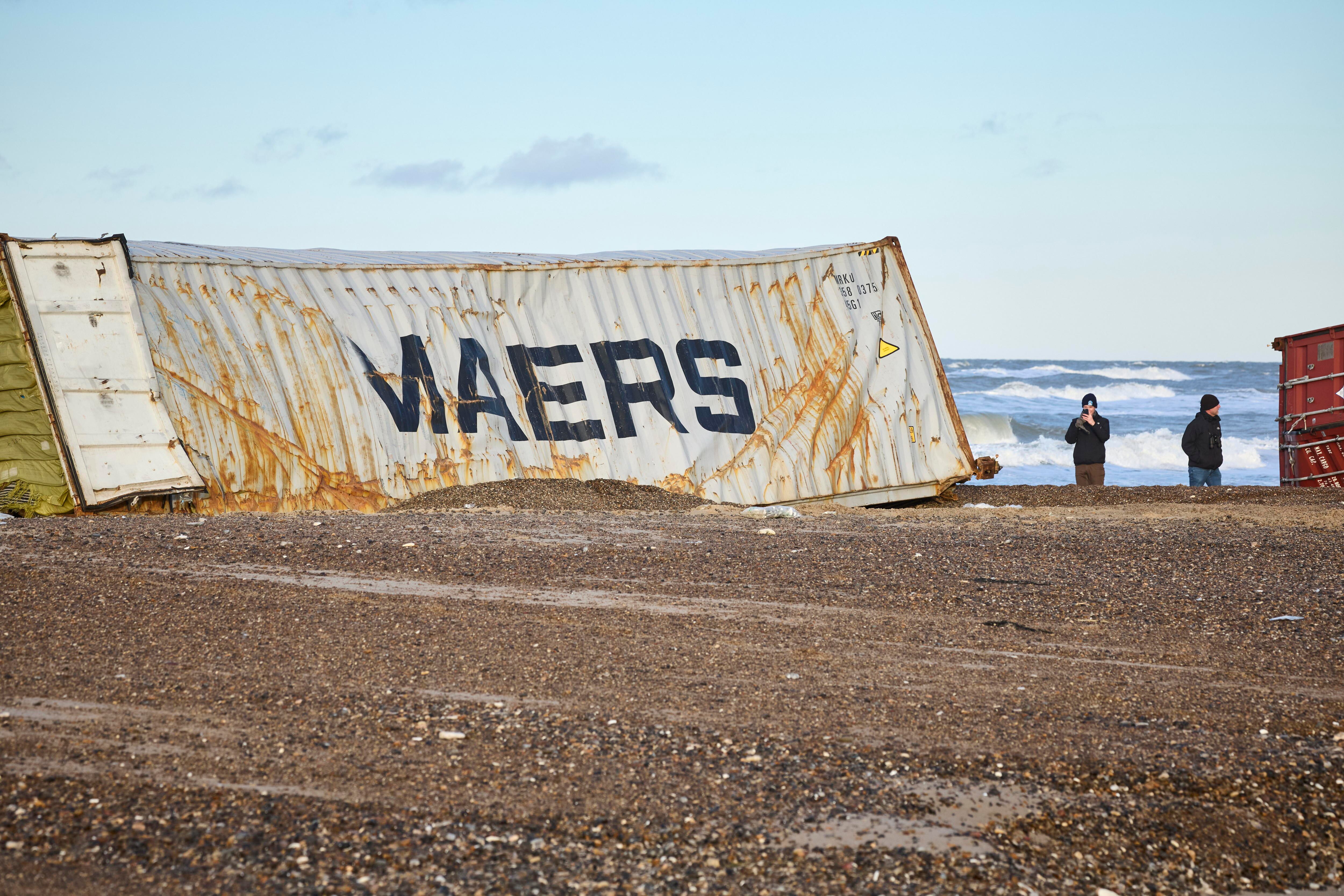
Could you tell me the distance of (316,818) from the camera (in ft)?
11.5

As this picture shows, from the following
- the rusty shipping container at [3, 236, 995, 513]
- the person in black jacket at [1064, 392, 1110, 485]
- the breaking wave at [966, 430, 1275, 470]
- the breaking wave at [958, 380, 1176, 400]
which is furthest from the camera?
the breaking wave at [958, 380, 1176, 400]

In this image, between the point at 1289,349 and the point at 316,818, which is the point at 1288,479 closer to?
the point at 1289,349

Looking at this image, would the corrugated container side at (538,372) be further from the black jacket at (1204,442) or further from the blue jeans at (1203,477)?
the blue jeans at (1203,477)

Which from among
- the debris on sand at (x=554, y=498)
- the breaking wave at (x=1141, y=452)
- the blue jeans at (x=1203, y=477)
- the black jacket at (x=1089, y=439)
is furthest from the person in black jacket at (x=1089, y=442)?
the breaking wave at (x=1141, y=452)

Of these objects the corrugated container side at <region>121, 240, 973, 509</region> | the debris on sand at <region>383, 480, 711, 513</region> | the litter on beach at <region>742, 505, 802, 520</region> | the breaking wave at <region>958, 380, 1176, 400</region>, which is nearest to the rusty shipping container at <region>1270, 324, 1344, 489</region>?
the corrugated container side at <region>121, 240, 973, 509</region>

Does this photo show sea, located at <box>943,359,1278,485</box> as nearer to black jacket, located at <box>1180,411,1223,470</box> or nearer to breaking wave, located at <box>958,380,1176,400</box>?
breaking wave, located at <box>958,380,1176,400</box>

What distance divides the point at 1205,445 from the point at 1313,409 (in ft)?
7.11

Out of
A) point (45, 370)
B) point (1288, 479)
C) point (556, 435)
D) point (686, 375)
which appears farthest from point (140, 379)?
point (1288, 479)

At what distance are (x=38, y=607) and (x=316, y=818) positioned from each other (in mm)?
3307

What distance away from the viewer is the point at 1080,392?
46750mm

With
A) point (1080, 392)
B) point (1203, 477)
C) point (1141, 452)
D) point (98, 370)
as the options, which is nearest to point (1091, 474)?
point (1203, 477)

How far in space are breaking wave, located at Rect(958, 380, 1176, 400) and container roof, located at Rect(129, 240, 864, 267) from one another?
3215 cm

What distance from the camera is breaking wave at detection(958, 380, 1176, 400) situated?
145ft

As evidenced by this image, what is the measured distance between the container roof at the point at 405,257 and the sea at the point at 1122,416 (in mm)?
7424
